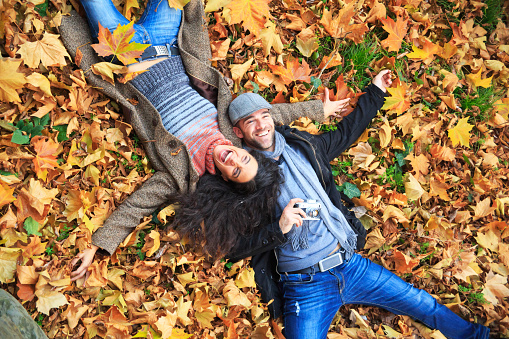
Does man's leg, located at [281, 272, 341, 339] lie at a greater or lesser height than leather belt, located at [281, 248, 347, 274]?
lesser

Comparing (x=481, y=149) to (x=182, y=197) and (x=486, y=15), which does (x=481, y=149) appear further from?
(x=182, y=197)

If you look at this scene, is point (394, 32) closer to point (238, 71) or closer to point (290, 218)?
point (238, 71)

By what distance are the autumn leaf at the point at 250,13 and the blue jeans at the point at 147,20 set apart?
1.40ft

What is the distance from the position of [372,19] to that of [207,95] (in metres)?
1.69

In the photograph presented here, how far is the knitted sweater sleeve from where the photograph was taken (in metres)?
2.37

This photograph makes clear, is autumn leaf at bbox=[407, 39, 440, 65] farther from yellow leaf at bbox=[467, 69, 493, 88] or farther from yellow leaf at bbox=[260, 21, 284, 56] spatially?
yellow leaf at bbox=[260, 21, 284, 56]

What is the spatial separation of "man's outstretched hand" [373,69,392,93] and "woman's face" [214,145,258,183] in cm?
138

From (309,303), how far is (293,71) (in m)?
1.88

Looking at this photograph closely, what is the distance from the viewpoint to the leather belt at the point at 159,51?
2569 millimetres

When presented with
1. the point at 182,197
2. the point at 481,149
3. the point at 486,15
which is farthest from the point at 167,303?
the point at 486,15

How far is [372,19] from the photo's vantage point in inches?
124

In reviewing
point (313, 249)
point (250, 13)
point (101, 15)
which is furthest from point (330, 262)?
point (101, 15)

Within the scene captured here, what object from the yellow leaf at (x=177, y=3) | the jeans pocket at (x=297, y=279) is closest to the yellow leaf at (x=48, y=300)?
the jeans pocket at (x=297, y=279)

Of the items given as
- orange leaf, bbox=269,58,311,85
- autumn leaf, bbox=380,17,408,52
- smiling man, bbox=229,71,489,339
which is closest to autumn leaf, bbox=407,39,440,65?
autumn leaf, bbox=380,17,408,52
